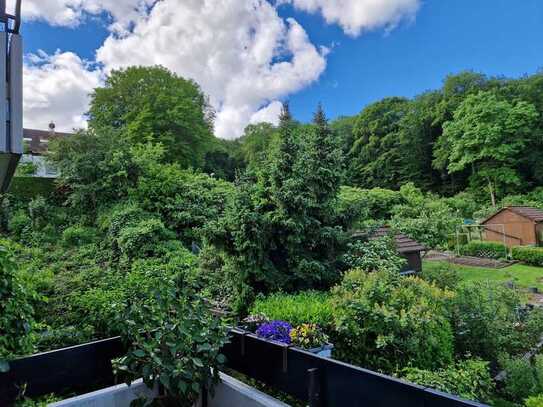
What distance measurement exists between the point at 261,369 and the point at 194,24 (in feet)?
26.8

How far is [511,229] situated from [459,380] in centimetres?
1591

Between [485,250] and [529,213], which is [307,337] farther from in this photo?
[529,213]

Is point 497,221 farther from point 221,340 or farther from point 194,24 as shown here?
point 221,340

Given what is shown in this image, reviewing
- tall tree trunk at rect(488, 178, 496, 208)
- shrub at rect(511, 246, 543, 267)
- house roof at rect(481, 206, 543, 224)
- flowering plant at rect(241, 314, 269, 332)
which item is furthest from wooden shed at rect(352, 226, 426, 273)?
tall tree trunk at rect(488, 178, 496, 208)

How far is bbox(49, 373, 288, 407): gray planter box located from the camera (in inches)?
94.7

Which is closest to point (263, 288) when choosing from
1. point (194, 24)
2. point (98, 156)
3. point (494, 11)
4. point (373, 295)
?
point (373, 295)

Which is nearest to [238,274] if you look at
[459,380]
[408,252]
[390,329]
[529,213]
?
[390,329]

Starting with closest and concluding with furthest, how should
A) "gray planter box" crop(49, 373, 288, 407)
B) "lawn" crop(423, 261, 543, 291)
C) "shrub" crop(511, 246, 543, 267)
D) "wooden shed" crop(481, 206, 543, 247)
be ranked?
"gray planter box" crop(49, 373, 288, 407)
"lawn" crop(423, 261, 543, 291)
"shrub" crop(511, 246, 543, 267)
"wooden shed" crop(481, 206, 543, 247)

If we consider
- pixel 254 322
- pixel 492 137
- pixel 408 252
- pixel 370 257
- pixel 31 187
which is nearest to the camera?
pixel 254 322

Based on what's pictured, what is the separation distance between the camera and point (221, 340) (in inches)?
97.1

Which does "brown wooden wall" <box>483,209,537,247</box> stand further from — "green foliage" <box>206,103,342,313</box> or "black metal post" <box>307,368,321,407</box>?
"black metal post" <box>307,368,321,407</box>

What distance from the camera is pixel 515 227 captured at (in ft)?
51.4

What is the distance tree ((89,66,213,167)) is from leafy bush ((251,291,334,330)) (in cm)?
1582

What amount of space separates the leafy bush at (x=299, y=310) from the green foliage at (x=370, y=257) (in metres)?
1.37
